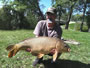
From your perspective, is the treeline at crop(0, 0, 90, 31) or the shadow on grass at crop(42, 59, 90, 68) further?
the treeline at crop(0, 0, 90, 31)

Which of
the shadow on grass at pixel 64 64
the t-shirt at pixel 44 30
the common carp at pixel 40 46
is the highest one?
the t-shirt at pixel 44 30

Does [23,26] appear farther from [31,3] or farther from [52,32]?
[52,32]

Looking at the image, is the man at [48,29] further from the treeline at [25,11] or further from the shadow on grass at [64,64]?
the treeline at [25,11]

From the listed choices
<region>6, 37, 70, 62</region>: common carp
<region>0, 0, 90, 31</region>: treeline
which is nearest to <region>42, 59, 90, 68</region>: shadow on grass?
<region>6, 37, 70, 62</region>: common carp

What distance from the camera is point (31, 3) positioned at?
18828 mm

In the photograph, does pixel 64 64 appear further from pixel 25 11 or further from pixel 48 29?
pixel 25 11

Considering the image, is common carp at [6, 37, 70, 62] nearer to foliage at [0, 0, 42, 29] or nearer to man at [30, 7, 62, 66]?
man at [30, 7, 62, 66]

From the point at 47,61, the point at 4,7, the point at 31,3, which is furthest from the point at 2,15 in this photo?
the point at 47,61

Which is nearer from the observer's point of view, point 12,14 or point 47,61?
point 47,61

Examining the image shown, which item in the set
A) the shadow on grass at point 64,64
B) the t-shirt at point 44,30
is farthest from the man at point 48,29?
the shadow on grass at point 64,64

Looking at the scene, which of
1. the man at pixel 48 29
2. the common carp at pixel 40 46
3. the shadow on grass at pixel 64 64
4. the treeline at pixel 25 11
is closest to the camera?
the common carp at pixel 40 46

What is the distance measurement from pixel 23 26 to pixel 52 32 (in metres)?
13.8

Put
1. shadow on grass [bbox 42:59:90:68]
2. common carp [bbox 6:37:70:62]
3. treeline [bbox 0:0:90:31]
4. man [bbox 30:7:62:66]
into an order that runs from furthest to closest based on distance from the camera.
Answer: treeline [bbox 0:0:90:31] < shadow on grass [bbox 42:59:90:68] < man [bbox 30:7:62:66] < common carp [bbox 6:37:70:62]

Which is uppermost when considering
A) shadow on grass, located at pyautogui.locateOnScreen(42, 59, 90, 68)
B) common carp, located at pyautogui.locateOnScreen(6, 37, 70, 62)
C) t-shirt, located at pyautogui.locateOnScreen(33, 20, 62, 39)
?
t-shirt, located at pyautogui.locateOnScreen(33, 20, 62, 39)
